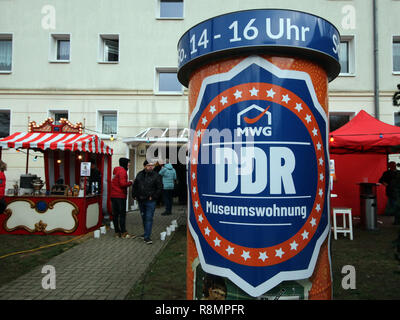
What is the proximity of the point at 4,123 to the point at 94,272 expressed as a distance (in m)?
11.2

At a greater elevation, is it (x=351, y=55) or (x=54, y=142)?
(x=351, y=55)

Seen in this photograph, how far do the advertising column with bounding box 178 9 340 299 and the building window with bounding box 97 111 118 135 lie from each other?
34.7 feet

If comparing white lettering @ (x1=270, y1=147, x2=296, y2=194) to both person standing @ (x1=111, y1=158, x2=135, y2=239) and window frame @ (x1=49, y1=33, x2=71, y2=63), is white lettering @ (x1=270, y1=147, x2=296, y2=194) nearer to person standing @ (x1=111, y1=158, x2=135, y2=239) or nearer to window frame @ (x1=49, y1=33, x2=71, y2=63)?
person standing @ (x1=111, y1=158, x2=135, y2=239)

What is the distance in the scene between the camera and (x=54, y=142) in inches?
289

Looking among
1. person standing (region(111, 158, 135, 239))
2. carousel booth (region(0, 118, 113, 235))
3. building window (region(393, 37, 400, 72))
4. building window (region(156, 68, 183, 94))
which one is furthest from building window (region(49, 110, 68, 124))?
building window (region(393, 37, 400, 72))

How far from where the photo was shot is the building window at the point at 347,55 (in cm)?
1190

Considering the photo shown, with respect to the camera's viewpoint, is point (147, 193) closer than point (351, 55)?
Yes

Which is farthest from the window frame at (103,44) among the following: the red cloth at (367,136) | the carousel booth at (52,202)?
the red cloth at (367,136)

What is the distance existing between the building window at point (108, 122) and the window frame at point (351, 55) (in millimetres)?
9870

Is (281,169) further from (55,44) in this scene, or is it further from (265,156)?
(55,44)

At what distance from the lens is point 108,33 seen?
12.1 m

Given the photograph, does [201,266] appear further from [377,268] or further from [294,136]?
[377,268]

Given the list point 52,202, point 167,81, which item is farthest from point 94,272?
point 167,81
